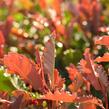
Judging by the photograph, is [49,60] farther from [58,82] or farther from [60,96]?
[60,96]

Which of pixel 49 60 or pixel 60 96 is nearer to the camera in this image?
pixel 60 96

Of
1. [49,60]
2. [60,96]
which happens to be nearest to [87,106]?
[60,96]

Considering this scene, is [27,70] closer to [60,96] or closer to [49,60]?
[49,60]

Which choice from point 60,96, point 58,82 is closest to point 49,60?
point 58,82

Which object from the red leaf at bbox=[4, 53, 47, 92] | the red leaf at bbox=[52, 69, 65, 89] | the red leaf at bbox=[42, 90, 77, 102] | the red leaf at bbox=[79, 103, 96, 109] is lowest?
the red leaf at bbox=[79, 103, 96, 109]

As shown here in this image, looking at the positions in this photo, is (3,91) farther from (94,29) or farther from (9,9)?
(9,9)

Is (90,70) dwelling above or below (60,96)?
above

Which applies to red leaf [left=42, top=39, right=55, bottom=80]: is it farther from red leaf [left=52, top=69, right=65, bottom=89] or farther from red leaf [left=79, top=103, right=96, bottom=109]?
red leaf [left=79, top=103, right=96, bottom=109]

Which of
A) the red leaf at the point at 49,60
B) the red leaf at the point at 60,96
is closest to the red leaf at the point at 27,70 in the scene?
the red leaf at the point at 49,60

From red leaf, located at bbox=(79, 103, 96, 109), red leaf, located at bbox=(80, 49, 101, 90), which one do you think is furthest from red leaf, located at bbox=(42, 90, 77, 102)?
red leaf, located at bbox=(80, 49, 101, 90)
